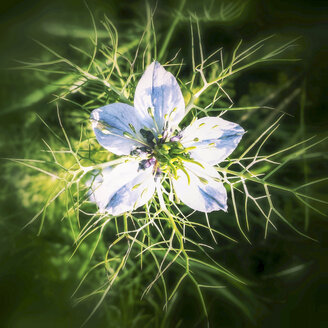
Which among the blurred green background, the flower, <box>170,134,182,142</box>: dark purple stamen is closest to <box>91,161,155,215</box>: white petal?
the flower

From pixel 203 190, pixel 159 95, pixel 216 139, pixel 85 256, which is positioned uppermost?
pixel 159 95

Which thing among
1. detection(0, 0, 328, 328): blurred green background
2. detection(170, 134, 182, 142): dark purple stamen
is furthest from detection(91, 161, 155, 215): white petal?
detection(0, 0, 328, 328): blurred green background

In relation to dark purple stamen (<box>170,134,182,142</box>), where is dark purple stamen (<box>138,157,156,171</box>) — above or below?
below

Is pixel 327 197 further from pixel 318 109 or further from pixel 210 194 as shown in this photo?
pixel 210 194

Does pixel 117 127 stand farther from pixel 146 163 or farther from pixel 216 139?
pixel 216 139

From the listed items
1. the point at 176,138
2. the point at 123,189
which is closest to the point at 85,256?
the point at 123,189

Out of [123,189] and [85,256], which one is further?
[85,256]

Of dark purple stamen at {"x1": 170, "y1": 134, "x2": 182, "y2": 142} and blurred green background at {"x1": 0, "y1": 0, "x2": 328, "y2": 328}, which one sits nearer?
dark purple stamen at {"x1": 170, "y1": 134, "x2": 182, "y2": 142}

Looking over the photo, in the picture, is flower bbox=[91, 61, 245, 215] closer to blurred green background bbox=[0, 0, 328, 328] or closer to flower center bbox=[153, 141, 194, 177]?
flower center bbox=[153, 141, 194, 177]
